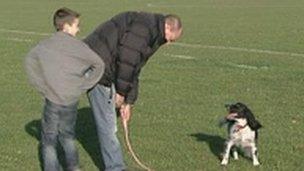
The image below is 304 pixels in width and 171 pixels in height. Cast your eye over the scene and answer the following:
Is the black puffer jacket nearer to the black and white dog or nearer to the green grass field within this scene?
the black and white dog

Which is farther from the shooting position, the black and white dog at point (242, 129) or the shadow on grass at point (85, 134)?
the shadow on grass at point (85, 134)

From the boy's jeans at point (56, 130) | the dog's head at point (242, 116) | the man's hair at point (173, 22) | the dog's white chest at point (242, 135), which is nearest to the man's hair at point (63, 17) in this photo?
the boy's jeans at point (56, 130)

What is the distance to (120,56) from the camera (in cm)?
743

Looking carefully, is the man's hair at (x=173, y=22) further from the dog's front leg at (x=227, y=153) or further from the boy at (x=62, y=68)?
the dog's front leg at (x=227, y=153)

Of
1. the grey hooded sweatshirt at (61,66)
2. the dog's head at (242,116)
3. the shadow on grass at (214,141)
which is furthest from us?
the shadow on grass at (214,141)

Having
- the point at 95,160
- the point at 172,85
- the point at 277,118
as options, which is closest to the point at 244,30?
the point at 172,85

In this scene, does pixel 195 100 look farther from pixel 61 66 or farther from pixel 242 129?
pixel 61 66

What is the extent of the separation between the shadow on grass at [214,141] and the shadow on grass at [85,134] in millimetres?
1378

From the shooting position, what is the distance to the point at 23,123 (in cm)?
1106

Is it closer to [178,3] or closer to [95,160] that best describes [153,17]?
[95,160]

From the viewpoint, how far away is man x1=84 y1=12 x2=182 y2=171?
291 inches

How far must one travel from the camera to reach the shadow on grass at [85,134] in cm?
895

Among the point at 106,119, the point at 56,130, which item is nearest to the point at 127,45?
the point at 106,119

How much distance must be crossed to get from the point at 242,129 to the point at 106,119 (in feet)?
4.98
